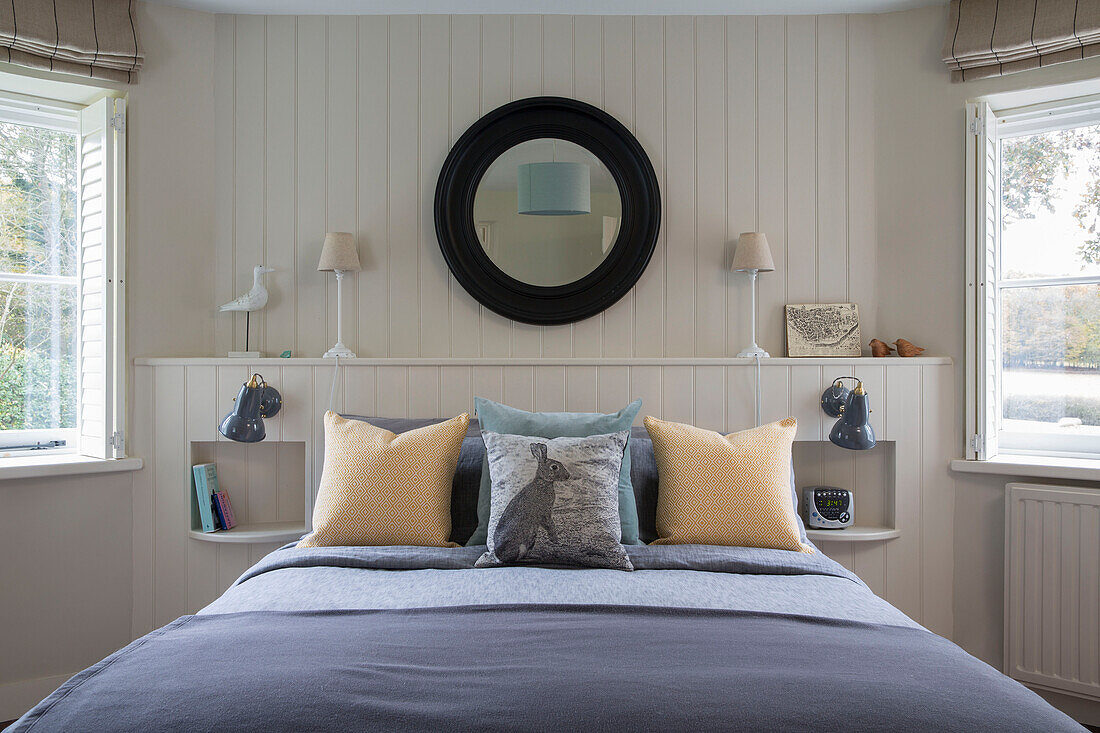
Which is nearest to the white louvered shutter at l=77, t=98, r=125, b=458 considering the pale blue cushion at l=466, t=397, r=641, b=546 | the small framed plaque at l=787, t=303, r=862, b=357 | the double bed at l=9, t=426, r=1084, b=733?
the double bed at l=9, t=426, r=1084, b=733

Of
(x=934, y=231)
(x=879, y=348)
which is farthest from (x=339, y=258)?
(x=934, y=231)

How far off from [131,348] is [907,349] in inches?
110

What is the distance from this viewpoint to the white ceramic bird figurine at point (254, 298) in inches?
98.3

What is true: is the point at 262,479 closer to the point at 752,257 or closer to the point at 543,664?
the point at 543,664

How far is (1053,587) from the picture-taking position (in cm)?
226

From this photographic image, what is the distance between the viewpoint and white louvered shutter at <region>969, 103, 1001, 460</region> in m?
2.43

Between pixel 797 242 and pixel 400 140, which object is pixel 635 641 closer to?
pixel 797 242

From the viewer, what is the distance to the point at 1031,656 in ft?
7.54

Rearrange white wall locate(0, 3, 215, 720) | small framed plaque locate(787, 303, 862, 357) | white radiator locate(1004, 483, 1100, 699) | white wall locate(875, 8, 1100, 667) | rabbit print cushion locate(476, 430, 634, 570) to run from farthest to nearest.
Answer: small framed plaque locate(787, 303, 862, 357)
white wall locate(875, 8, 1100, 667)
white wall locate(0, 3, 215, 720)
white radiator locate(1004, 483, 1100, 699)
rabbit print cushion locate(476, 430, 634, 570)

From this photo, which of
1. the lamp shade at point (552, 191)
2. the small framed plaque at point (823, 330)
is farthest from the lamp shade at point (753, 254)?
the lamp shade at point (552, 191)

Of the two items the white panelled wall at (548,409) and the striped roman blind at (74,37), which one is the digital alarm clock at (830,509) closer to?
the white panelled wall at (548,409)

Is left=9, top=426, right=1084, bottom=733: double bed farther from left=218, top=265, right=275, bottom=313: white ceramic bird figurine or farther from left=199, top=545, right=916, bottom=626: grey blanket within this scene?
left=218, top=265, right=275, bottom=313: white ceramic bird figurine

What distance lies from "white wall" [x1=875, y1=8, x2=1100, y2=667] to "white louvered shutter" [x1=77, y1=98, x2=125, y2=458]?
2792mm

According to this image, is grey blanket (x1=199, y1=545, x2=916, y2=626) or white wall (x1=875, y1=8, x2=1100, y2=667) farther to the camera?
white wall (x1=875, y1=8, x2=1100, y2=667)
